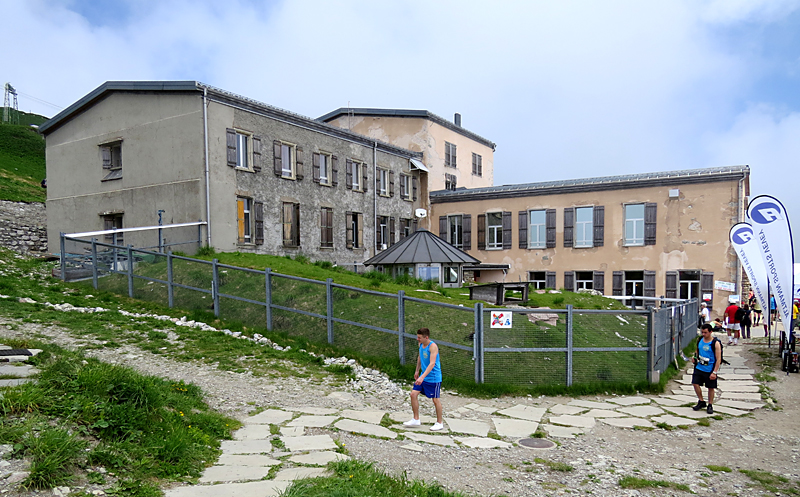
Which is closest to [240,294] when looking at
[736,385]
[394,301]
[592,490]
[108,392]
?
[394,301]

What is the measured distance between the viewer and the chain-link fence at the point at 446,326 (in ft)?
32.8

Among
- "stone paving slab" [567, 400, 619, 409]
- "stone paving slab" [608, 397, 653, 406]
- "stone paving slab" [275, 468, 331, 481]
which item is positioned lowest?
"stone paving slab" [608, 397, 653, 406]

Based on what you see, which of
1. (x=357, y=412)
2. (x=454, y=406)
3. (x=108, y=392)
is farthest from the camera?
(x=454, y=406)

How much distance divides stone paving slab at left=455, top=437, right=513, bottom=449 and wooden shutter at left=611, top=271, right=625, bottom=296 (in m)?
25.0

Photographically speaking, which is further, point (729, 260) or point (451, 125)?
point (451, 125)

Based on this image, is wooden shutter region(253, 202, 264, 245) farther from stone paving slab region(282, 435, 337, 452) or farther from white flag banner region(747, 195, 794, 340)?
stone paving slab region(282, 435, 337, 452)

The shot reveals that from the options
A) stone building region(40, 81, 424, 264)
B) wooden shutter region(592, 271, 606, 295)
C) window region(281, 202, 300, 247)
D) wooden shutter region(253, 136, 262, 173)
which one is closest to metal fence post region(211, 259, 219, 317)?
stone building region(40, 81, 424, 264)

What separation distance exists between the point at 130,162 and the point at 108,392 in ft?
69.9

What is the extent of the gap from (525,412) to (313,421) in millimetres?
3555

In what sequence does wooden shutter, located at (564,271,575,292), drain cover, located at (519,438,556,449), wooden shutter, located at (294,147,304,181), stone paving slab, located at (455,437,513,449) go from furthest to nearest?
1. wooden shutter, located at (564,271,575,292)
2. wooden shutter, located at (294,147,304,181)
3. drain cover, located at (519,438,556,449)
4. stone paving slab, located at (455,437,513,449)

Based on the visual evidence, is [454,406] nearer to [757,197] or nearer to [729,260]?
[757,197]

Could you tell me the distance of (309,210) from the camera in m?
27.1

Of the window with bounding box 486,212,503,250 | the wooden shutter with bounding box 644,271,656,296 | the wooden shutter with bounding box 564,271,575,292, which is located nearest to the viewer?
the wooden shutter with bounding box 644,271,656,296

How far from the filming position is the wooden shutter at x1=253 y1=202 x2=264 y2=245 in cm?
2430
